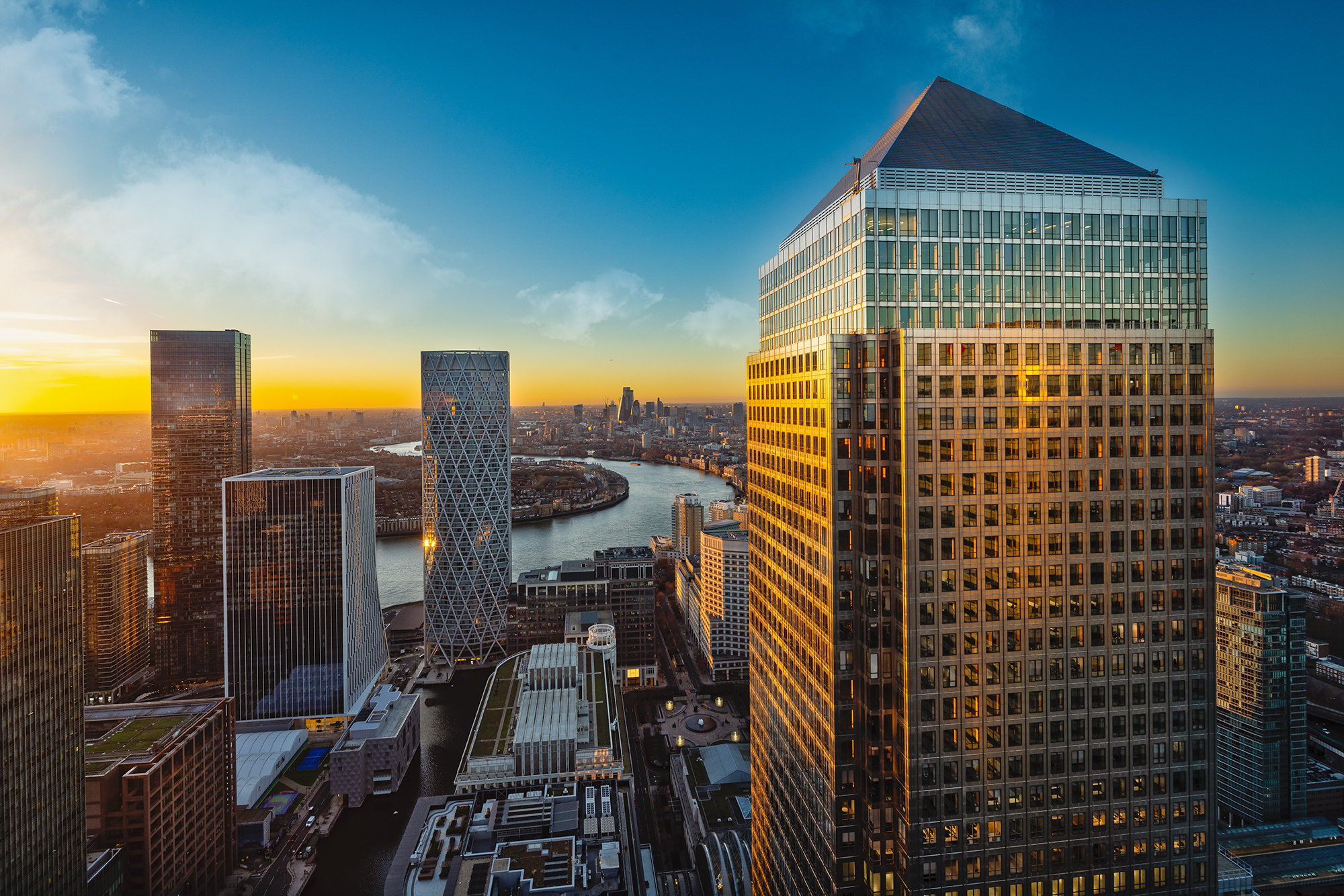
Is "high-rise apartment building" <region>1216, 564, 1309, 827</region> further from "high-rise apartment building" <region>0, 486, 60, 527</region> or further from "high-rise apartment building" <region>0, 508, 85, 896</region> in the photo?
"high-rise apartment building" <region>0, 486, 60, 527</region>

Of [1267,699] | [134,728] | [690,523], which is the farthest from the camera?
[690,523]

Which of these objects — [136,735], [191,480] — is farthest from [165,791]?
[191,480]

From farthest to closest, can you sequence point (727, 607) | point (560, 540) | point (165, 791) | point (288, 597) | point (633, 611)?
point (560, 540)
point (633, 611)
point (727, 607)
point (288, 597)
point (165, 791)

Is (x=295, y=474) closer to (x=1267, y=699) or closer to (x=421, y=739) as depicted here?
(x=421, y=739)

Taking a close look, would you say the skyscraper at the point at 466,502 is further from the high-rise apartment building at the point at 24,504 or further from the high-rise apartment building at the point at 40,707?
the high-rise apartment building at the point at 24,504

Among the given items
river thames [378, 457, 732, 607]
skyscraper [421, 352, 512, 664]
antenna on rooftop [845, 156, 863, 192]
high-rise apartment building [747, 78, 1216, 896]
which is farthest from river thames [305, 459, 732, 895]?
antenna on rooftop [845, 156, 863, 192]

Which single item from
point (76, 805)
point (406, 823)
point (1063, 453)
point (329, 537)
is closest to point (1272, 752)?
point (1063, 453)
